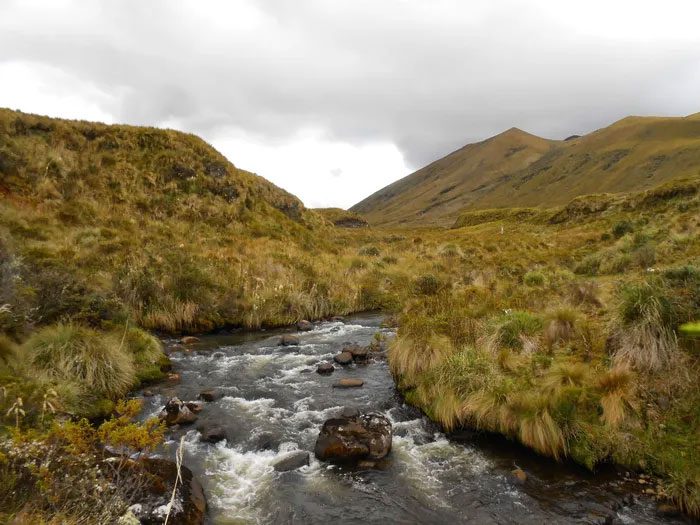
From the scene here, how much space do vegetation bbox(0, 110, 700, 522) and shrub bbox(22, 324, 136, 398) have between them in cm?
4

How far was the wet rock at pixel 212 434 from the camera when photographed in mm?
8859

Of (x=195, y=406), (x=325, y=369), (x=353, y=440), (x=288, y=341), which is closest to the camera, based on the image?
(x=353, y=440)

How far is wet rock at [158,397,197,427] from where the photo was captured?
9.43m

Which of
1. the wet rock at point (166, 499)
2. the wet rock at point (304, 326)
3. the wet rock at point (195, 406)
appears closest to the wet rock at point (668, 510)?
the wet rock at point (166, 499)

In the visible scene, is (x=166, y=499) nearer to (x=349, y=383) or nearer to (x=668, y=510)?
(x=349, y=383)

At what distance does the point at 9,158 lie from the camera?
27.9 meters

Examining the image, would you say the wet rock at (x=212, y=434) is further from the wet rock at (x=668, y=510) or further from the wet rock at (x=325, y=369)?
the wet rock at (x=668, y=510)

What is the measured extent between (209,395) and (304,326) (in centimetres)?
764

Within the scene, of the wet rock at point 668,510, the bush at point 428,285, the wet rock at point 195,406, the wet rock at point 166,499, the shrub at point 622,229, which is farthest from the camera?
the shrub at point 622,229

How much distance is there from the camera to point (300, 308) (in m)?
19.9

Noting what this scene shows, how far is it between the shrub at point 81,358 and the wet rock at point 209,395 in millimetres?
1901

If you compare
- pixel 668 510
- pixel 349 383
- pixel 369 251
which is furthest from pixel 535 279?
pixel 369 251

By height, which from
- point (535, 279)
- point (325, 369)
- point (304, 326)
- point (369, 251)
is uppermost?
point (369, 251)

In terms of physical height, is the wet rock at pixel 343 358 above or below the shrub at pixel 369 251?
below
